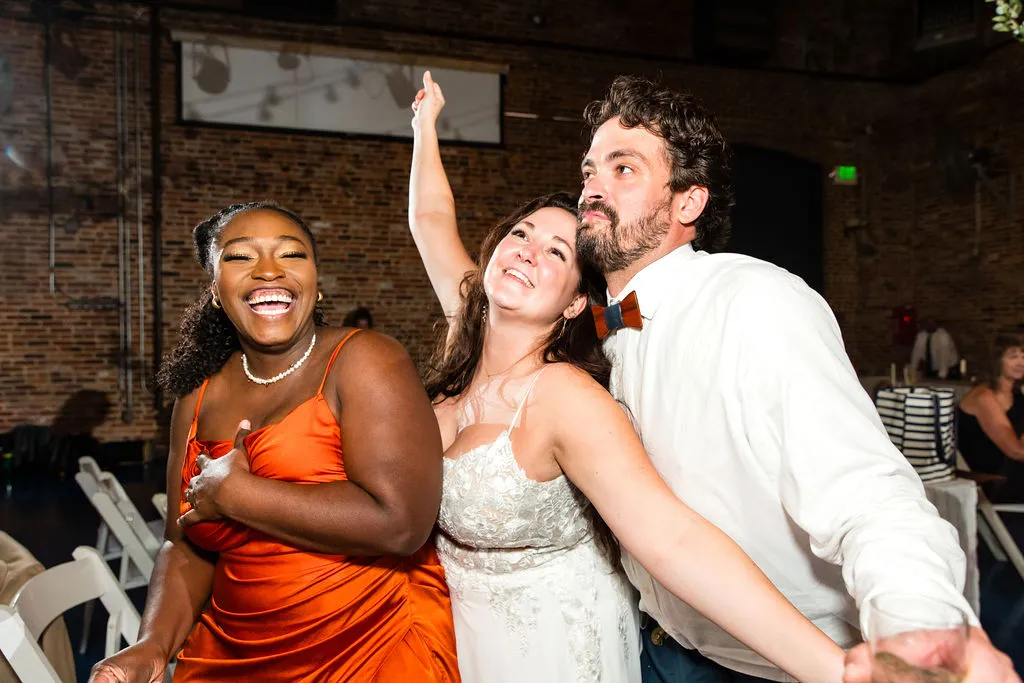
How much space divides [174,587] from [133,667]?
0.20m

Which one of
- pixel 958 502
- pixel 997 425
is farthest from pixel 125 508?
pixel 997 425

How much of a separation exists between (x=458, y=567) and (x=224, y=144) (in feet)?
27.3

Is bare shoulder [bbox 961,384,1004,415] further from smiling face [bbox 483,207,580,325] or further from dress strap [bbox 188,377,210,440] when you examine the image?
dress strap [bbox 188,377,210,440]

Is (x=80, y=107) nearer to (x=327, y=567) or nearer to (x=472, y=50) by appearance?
(x=472, y=50)

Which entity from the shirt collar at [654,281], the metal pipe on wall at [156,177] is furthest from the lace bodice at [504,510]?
the metal pipe on wall at [156,177]

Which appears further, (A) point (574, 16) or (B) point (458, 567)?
(A) point (574, 16)

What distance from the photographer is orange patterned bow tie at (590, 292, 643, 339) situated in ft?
5.23

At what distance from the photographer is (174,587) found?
1664 mm

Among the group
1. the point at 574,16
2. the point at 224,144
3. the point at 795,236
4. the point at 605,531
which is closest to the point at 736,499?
the point at 605,531

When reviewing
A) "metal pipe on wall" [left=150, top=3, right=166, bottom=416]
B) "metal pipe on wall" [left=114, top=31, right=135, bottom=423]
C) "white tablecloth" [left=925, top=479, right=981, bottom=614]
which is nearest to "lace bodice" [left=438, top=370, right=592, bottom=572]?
"white tablecloth" [left=925, top=479, right=981, bottom=614]

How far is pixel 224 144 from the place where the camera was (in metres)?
9.00

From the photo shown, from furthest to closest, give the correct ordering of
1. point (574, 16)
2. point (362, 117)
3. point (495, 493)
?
point (574, 16) < point (362, 117) < point (495, 493)

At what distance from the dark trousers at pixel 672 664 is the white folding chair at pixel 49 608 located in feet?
4.04

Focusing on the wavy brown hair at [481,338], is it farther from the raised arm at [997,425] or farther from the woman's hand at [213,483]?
the raised arm at [997,425]
